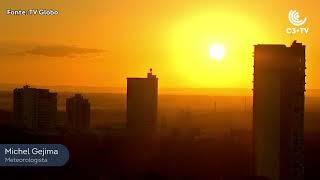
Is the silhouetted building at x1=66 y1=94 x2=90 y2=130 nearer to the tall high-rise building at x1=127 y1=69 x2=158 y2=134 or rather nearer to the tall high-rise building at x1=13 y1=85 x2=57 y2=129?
the tall high-rise building at x1=13 y1=85 x2=57 y2=129

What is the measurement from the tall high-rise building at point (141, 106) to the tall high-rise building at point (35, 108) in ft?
2.23

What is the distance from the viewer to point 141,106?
5.35 m

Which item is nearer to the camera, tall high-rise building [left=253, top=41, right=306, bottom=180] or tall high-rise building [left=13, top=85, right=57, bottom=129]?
tall high-rise building [left=13, top=85, right=57, bottom=129]

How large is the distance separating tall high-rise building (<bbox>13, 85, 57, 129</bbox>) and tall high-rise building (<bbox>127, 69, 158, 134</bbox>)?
0.68m

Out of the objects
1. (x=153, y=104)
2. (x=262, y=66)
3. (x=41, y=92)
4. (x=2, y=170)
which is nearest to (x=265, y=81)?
(x=262, y=66)

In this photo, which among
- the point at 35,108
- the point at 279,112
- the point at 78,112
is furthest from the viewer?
the point at 279,112

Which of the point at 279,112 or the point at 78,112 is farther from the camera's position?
the point at 279,112

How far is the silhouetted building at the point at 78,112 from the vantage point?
5.27m

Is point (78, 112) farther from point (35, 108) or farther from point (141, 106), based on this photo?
point (141, 106)

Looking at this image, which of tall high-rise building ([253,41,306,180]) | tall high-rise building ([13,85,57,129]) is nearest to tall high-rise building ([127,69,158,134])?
tall high-rise building ([13,85,57,129])

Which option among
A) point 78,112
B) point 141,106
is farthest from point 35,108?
point 141,106

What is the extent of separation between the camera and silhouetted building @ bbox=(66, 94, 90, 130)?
208 inches

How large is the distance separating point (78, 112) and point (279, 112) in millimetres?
1995

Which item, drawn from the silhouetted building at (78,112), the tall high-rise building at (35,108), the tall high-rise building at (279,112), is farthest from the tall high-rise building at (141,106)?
the tall high-rise building at (279,112)
